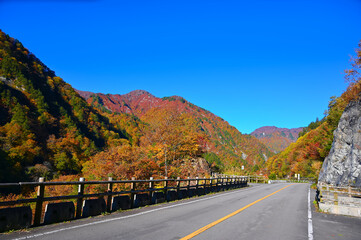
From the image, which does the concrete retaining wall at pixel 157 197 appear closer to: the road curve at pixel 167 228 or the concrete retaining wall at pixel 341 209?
the road curve at pixel 167 228

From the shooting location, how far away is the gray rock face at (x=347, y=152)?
68.6 feet

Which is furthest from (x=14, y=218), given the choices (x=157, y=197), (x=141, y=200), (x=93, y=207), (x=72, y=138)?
(x=72, y=138)

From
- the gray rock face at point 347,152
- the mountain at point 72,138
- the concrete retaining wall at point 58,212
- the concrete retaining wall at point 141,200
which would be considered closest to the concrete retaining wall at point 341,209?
the concrete retaining wall at point 141,200

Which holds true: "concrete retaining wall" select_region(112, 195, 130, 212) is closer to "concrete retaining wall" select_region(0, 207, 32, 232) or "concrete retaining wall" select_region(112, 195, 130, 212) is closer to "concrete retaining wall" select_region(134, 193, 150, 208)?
"concrete retaining wall" select_region(134, 193, 150, 208)

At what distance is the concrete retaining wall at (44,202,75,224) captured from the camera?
20.8 ft

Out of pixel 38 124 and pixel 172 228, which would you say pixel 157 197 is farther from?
pixel 38 124

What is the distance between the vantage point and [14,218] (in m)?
5.60

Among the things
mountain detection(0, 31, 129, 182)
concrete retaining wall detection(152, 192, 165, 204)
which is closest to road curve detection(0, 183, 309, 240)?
concrete retaining wall detection(152, 192, 165, 204)

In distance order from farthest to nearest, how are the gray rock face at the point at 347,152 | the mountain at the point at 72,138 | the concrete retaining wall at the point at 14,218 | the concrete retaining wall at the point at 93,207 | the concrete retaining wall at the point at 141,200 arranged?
the mountain at the point at 72,138 → the gray rock face at the point at 347,152 → the concrete retaining wall at the point at 141,200 → the concrete retaining wall at the point at 93,207 → the concrete retaining wall at the point at 14,218

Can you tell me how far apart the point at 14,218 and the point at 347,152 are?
29.3 m

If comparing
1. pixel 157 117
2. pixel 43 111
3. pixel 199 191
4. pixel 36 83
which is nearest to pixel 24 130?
pixel 43 111

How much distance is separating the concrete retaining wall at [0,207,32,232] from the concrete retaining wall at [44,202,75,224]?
1.56 feet

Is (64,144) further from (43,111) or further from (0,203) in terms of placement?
(0,203)

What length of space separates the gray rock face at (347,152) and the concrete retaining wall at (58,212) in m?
21.6
